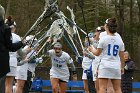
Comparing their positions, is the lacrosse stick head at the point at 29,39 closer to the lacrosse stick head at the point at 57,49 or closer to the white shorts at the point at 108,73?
the lacrosse stick head at the point at 57,49

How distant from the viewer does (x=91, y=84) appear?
48.0ft

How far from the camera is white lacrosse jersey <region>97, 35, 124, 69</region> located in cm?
1005

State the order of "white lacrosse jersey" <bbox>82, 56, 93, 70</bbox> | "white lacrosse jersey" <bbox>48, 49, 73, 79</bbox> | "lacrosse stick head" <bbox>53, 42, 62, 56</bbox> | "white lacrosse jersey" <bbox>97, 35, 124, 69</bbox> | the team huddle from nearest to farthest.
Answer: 1. the team huddle
2. "white lacrosse jersey" <bbox>97, 35, 124, 69</bbox>
3. "lacrosse stick head" <bbox>53, 42, 62, 56</bbox>
4. "white lacrosse jersey" <bbox>48, 49, 73, 79</bbox>
5. "white lacrosse jersey" <bbox>82, 56, 93, 70</bbox>

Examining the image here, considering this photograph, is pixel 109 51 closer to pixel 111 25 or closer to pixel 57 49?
pixel 111 25

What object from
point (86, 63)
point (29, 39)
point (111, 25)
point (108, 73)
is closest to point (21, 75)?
point (29, 39)

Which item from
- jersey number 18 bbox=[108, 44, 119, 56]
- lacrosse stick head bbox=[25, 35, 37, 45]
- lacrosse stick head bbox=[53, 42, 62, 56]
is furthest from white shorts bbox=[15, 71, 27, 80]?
jersey number 18 bbox=[108, 44, 119, 56]

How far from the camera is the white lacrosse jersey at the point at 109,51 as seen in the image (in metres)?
10.1

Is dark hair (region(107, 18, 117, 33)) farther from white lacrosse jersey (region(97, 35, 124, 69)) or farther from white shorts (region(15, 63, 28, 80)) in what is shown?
white shorts (region(15, 63, 28, 80))

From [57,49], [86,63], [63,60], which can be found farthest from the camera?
[86,63]

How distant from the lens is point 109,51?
10.1 metres

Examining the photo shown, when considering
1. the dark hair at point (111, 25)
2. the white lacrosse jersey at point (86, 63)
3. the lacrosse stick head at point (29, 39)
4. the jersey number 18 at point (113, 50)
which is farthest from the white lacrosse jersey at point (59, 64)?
the dark hair at point (111, 25)

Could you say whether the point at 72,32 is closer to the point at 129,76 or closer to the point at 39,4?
the point at 129,76

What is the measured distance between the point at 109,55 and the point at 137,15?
22.8 m

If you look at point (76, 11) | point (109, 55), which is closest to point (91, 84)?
point (109, 55)
